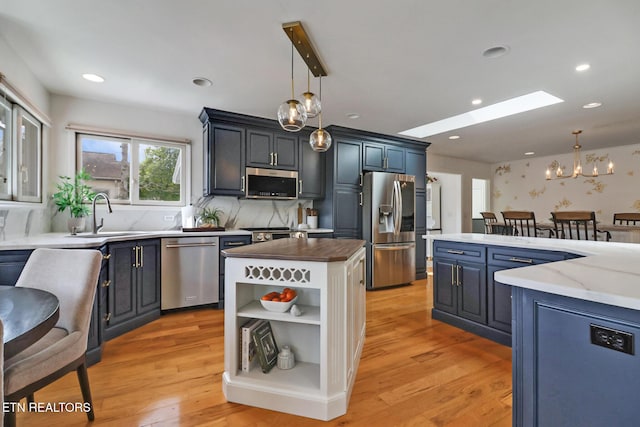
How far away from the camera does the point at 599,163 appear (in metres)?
5.84

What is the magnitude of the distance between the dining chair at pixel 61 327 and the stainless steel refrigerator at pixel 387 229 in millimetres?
3410

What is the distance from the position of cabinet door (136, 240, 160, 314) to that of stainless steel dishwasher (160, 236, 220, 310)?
62mm

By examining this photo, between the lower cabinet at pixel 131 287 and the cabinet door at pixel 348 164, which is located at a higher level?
the cabinet door at pixel 348 164

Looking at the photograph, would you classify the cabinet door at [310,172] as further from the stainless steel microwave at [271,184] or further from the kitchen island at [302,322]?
the kitchen island at [302,322]

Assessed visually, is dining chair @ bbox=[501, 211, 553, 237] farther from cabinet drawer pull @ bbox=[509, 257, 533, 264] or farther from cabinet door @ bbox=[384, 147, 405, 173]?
cabinet drawer pull @ bbox=[509, 257, 533, 264]

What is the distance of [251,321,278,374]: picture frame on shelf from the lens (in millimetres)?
1777

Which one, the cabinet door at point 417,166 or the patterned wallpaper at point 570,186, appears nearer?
the cabinet door at point 417,166

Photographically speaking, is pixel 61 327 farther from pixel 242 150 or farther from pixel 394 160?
pixel 394 160

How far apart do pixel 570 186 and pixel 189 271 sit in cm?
740

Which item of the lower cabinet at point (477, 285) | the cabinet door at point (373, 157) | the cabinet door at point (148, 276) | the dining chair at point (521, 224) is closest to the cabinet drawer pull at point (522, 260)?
the lower cabinet at point (477, 285)

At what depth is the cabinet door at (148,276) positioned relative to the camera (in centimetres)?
291

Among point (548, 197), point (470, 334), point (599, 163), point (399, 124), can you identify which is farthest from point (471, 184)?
point (470, 334)

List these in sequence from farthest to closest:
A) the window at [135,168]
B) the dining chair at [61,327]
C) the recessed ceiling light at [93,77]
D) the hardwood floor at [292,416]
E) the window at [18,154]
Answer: the window at [135,168]
the recessed ceiling light at [93,77]
the window at [18,154]
the hardwood floor at [292,416]
the dining chair at [61,327]

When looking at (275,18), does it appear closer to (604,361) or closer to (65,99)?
(604,361)
